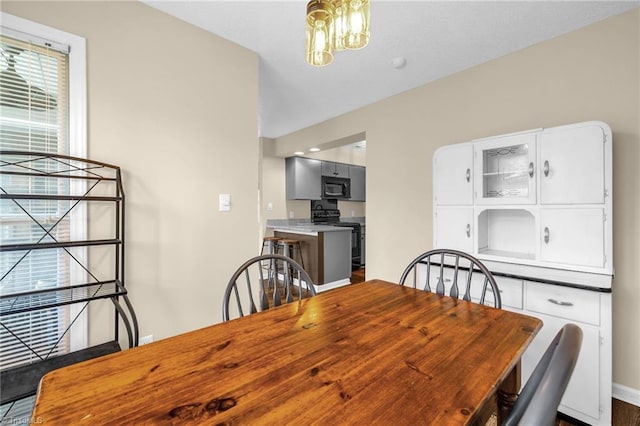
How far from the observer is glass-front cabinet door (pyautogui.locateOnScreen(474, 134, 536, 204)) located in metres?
2.01

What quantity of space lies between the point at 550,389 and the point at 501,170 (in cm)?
213

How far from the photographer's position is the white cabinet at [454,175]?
7.13 ft

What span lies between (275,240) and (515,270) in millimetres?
3125

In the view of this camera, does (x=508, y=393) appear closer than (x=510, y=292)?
Yes

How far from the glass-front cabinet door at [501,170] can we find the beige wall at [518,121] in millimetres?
292

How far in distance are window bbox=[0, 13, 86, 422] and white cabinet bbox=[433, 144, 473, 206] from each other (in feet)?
7.96

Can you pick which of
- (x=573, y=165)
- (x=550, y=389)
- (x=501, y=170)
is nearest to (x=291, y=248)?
(x=501, y=170)

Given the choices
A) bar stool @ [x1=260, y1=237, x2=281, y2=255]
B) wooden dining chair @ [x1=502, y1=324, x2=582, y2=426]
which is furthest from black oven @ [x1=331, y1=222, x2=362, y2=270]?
wooden dining chair @ [x1=502, y1=324, x2=582, y2=426]

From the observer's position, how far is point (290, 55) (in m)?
2.30

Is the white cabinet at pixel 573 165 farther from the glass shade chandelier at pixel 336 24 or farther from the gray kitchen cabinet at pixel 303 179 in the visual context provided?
the gray kitchen cabinet at pixel 303 179

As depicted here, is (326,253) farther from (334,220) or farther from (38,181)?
(38,181)

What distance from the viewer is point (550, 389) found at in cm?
43

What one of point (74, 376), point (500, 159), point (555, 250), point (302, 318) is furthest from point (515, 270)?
point (74, 376)

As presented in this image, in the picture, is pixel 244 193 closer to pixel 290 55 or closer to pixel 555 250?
pixel 290 55
